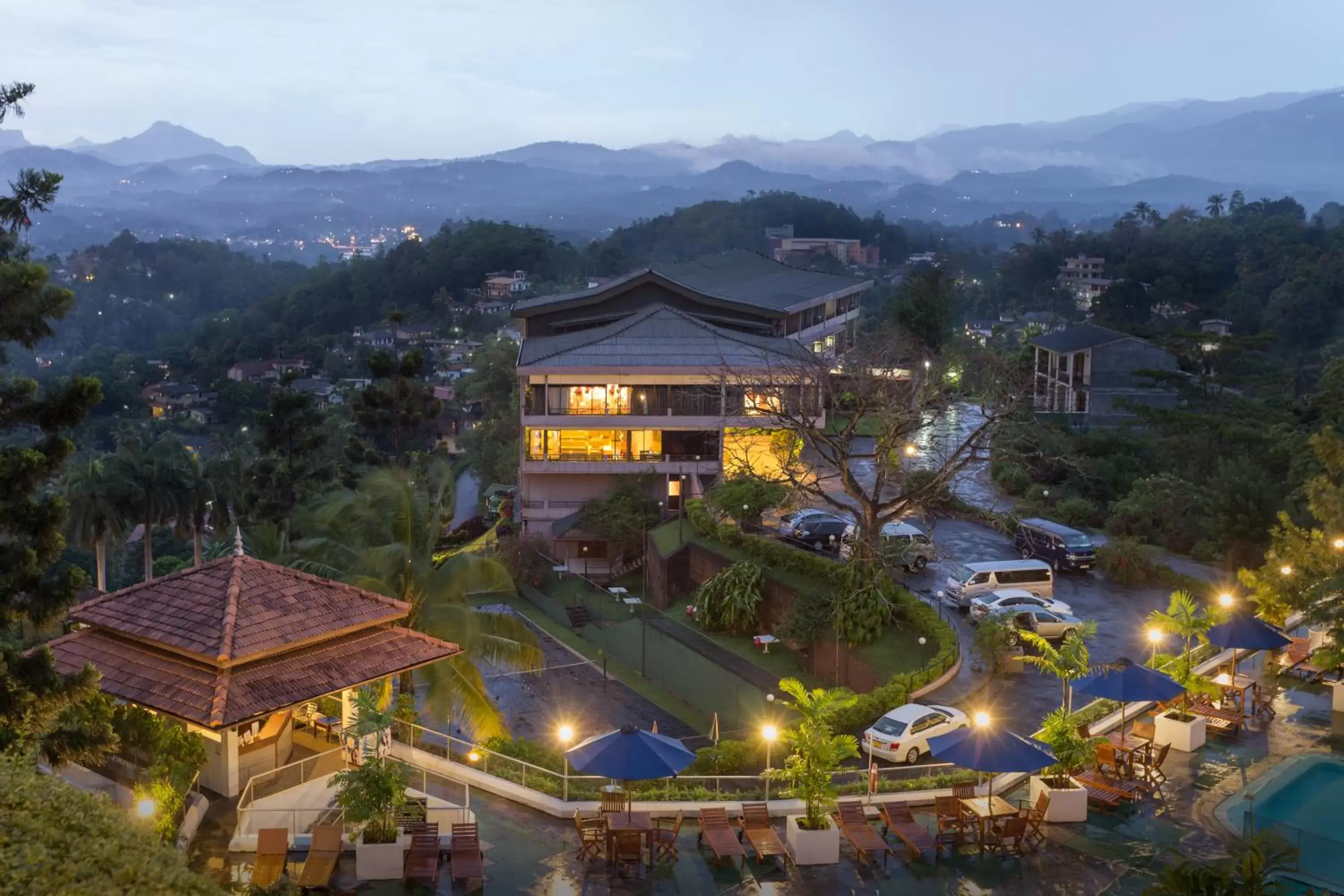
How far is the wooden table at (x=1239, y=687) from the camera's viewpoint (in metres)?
20.0

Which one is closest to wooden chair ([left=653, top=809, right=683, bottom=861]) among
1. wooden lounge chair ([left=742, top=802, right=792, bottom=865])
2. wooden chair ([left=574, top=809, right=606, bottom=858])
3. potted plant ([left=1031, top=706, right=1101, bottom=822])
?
wooden chair ([left=574, top=809, right=606, bottom=858])

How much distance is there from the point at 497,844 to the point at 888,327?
164ft

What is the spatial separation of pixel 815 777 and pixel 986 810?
2.51m

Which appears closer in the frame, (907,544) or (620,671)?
(907,544)

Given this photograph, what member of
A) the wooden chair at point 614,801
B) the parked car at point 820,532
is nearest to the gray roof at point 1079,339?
the parked car at point 820,532

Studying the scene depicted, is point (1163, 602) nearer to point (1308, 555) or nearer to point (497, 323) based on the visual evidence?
point (1308, 555)

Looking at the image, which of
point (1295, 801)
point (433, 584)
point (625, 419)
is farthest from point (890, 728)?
point (625, 419)

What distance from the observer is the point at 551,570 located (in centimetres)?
3947

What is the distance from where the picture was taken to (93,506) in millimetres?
36469

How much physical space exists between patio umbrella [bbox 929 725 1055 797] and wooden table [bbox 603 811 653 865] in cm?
354

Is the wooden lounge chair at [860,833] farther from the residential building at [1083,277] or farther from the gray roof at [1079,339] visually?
the residential building at [1083,277]

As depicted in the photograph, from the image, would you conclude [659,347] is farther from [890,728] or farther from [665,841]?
[665,841]

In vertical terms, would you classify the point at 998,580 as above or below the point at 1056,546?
above

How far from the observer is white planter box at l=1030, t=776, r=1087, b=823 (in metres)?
16.0
